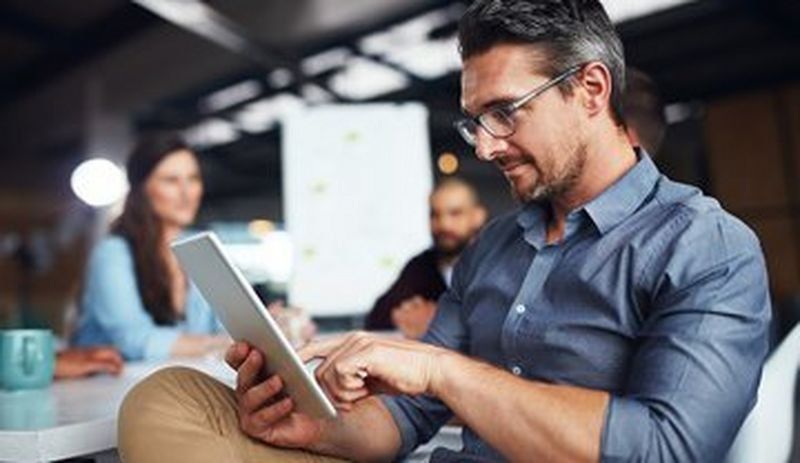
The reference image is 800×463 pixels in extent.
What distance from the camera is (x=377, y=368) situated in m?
0.92

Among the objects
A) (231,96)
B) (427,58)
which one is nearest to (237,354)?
(427,58)

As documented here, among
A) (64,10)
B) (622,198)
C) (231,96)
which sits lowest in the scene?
(622,198)

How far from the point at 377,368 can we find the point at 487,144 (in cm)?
40

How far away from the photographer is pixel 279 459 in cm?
105

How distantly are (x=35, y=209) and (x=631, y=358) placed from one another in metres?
9.36

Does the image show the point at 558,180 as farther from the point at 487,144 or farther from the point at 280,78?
the point at 280,78

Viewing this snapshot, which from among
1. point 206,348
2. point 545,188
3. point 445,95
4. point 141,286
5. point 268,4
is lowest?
point 206,348

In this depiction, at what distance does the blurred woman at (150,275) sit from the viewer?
223 centimetres

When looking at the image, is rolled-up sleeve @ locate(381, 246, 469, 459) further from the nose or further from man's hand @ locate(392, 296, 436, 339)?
man's hand @ locate(392, 296, 436, 339)

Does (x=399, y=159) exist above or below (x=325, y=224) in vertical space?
above

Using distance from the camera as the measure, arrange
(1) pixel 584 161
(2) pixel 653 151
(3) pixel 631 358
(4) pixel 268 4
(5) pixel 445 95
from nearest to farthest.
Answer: (3) pixel 631 358 → (1) pixel 584 161 → (2) pixel 653 151 → (4) pixel 268 4 → (5) pixel 445 95

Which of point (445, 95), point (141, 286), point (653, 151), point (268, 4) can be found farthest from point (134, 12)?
point (653, 151)

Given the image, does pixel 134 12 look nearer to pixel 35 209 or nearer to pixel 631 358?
pixel 35 209

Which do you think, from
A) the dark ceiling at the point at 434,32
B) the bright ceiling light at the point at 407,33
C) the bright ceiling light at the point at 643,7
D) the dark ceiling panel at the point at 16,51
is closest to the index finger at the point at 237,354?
the bright ceiling light at the point at 407,33
